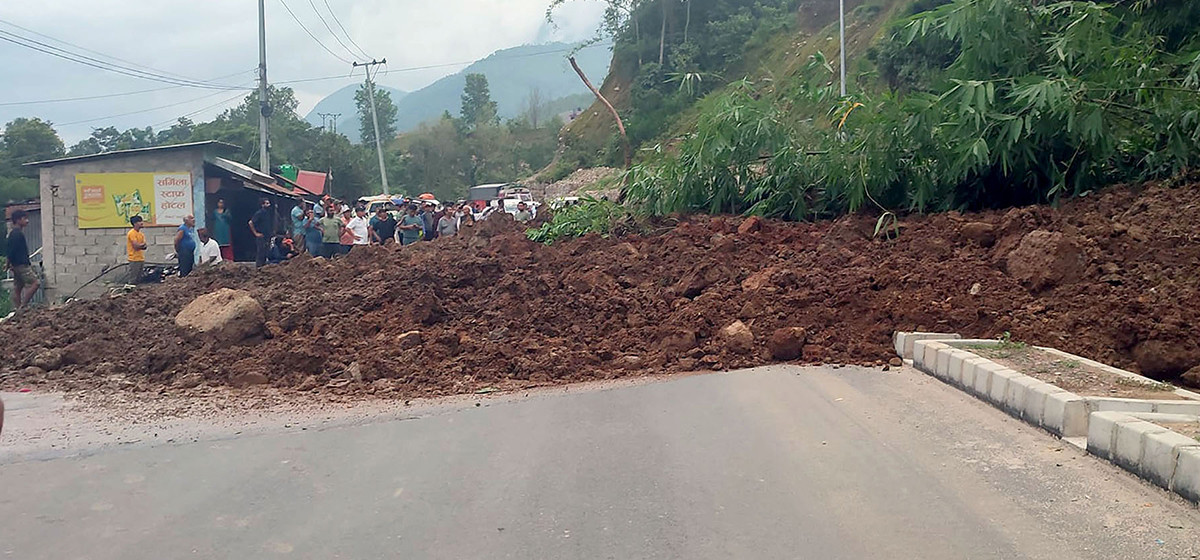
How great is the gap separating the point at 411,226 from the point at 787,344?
489 inches

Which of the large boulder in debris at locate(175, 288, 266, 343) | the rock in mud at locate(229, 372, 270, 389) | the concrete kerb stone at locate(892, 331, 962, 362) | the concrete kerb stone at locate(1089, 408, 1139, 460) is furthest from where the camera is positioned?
the large boulder in debris at locate(175, 288, 266, 343)

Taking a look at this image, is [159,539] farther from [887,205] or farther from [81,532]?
[887,205]

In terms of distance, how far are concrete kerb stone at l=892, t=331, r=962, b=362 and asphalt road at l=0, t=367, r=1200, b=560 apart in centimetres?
86

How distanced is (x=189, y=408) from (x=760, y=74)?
37322 mm

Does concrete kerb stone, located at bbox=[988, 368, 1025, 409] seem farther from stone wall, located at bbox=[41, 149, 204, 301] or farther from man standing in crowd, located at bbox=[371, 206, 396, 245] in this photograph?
stone wall, located at bbox=[41, 149, 204, 301]

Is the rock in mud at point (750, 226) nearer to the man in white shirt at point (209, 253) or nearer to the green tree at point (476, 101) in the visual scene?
the man in white shirt at point (209, 253)

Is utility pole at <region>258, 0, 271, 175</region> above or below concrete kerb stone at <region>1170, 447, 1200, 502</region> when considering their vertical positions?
above

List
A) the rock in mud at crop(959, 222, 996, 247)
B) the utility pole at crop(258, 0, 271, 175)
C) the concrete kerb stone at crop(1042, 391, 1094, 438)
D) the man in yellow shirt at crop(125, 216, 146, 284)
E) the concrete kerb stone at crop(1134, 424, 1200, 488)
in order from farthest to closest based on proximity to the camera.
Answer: the utility pole at crop(258, 0, 271, 175) → the man in yellow shirt at crop(125, 216, 146, 284) → the rock in mud at crop(959, 222, 996, 247) → the concrete kerb stone at crop(1042, 391, 1094, 438) → the concrete kerb stone at crop(1134, 424, 1200, 488)

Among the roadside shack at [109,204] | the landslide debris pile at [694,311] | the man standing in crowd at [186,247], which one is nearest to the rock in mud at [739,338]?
the landslide debris pile at [694,311]

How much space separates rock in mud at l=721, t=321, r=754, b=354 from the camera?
7848mm

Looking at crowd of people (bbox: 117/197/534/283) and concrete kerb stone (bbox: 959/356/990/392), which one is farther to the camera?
crowd of people (bbox: 117/197/534/283)

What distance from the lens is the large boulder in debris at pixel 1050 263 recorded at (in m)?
7.74

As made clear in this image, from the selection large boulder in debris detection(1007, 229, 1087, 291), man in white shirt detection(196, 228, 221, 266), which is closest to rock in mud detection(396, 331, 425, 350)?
→ large boulder in debris detection(1007, 229, 1087, 291)

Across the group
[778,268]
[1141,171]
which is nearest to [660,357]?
[778,268]
